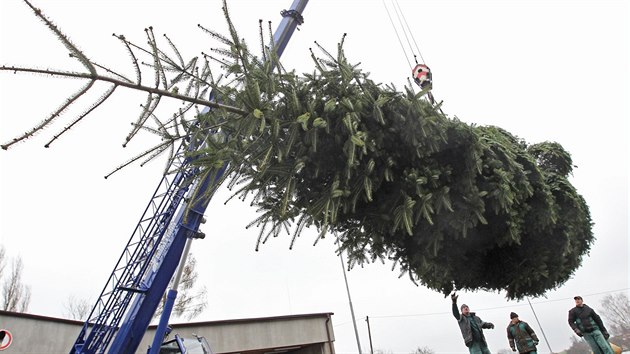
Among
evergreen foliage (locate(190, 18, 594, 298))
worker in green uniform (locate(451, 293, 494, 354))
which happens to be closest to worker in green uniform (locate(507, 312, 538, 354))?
worker in green uniform (locate(451, 293, 494, 354))

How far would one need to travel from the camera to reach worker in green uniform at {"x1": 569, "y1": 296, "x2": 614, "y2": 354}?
5.10m

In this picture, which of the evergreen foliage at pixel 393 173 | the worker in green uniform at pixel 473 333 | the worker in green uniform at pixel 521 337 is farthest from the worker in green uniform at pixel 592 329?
the evergreen foliage at pixel 393 173

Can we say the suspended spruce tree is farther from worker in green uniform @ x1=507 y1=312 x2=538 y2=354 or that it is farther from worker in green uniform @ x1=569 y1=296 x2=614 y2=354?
worker in green uniform @ x1=569 y1=296 x2=614 y2=354

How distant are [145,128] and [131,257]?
670 cm

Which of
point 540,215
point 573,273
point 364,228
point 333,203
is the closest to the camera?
point 333,203

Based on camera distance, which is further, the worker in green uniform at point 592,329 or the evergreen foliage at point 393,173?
the worker in green uniform at point 592,329

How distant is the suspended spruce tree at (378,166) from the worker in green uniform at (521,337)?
2848 mm

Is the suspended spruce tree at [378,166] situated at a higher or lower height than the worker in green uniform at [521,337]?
higher

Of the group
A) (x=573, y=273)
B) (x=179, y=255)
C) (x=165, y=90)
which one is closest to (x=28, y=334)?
(x=179, y=255)

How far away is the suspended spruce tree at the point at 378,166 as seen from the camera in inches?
88.7

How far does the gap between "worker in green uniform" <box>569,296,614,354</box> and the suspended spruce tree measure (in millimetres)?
3316

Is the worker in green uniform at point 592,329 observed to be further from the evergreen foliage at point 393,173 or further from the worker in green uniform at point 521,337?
the evergreen foliage at point 393,173

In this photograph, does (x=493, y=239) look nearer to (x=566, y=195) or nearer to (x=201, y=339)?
(x=566, y=195)

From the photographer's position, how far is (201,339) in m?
8.45
